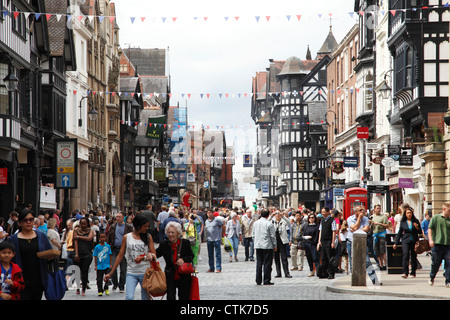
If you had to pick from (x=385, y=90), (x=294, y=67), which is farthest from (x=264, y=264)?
(x=294, y=67)

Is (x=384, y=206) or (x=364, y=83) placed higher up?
(x=364, y=83)

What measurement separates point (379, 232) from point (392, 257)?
1869 millimetres

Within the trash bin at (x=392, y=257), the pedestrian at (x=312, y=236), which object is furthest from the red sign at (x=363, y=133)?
the trash bin at (x=392, y=257)

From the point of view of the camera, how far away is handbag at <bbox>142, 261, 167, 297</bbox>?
33.7 feet

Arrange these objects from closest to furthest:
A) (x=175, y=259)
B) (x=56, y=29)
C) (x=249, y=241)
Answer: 1. (x=175, y=259)
2. (x=249, y=241)
3. (x=56, y=29)

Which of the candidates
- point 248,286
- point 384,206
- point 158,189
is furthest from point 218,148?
point 248,286

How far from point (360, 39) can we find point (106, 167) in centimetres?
1773

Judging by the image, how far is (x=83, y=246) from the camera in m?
17.2

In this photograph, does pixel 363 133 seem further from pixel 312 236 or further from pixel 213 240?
pixel 312 236

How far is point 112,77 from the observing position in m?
57.0

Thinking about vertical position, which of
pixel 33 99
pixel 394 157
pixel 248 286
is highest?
pixel 33 99

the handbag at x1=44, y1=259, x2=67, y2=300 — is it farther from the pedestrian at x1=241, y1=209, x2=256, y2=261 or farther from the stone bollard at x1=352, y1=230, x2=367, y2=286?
the pedestrian at x1=241, y1=209, x2=256, y2=261

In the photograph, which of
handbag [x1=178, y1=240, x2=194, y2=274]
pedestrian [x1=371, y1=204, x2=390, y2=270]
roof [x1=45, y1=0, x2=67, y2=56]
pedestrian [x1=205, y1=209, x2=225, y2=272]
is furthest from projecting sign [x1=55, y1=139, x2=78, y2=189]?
handbag [x1=178, y1=240, x2=194, y2=274]

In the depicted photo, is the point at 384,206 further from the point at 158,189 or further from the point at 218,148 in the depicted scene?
the point at 218,148
